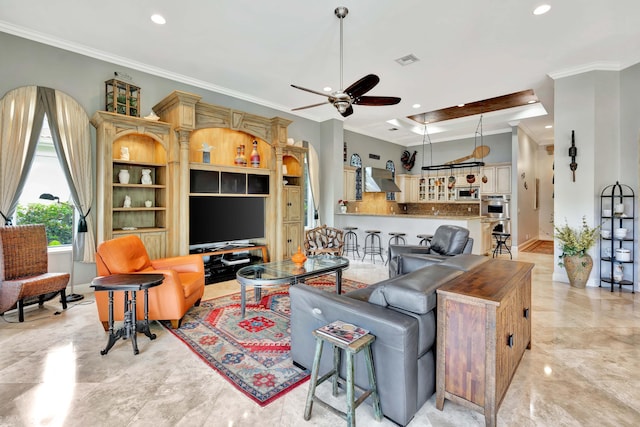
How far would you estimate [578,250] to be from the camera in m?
4.47

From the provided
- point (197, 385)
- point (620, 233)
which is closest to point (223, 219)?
point (197, 385)

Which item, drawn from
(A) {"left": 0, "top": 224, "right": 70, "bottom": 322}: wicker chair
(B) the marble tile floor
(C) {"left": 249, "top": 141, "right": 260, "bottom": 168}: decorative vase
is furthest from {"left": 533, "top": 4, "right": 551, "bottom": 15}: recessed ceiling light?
(A) {"left": 0, "top": 224, "right": 70, "bottom": 322}: wicker chair

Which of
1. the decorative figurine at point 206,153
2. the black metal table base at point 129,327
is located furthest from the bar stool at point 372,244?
the black metal table base at point 129,327

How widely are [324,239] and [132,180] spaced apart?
129 inches

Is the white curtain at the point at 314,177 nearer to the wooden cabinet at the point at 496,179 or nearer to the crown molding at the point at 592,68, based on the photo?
the crown molding at the point at 592,68

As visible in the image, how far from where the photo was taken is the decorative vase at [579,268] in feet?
14.6

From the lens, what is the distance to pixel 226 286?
4598 mm

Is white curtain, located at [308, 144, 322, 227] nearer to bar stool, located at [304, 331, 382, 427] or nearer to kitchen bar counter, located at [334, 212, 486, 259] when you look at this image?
kitchen bar counter, located at [334, 212, 486, 259]

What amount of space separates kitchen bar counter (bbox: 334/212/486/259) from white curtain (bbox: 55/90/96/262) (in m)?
4.71

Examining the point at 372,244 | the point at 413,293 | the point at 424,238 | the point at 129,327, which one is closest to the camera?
Result: the point at 413,293

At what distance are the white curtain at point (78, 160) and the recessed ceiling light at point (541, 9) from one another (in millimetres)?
5616

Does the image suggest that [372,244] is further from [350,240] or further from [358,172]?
[358,172]

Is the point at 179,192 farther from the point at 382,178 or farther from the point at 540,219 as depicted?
the point at 540,219

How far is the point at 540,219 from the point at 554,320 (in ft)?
29.0
